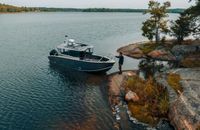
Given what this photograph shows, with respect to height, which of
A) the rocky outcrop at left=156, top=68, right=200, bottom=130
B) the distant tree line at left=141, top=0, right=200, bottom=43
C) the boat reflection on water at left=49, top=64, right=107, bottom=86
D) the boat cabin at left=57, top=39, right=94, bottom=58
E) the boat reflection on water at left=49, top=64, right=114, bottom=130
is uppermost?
the distant tree line at left=141, top=0, right=200, bottom=43

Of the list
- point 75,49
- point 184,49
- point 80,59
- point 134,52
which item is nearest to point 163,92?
point 80,59

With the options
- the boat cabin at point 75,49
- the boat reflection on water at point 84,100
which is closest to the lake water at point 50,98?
the boat reflection on water at point 84,100

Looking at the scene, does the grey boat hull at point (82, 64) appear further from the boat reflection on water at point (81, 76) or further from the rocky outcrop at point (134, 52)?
the rocky outcrop at point (134, 52)

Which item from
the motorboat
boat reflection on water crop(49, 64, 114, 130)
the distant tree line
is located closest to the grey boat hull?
the motorboat

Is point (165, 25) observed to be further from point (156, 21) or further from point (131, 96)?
point (131, 96)

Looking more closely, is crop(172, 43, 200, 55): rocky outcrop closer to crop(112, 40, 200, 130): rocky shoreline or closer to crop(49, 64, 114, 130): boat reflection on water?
crop(112, 40, 200, 130): rocky shoreline
